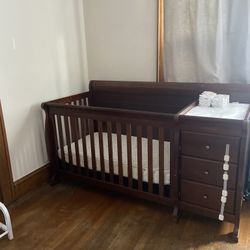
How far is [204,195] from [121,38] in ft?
5.66

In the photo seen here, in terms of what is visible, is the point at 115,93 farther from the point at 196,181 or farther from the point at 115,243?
the point at 115,243

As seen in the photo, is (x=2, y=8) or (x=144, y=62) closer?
(x=2, y=8)

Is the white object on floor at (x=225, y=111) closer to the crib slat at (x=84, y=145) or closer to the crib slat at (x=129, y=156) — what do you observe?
the crib slat at (x=129, y=156)

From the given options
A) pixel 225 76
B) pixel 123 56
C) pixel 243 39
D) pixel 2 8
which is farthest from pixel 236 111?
pixel 2 8

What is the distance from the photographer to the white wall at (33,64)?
217cm

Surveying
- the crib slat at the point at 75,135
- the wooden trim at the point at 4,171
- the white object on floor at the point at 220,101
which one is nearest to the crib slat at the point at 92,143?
the crib slat at the point at 75,135

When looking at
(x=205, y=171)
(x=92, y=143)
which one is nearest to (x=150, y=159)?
(x=205, y=171)

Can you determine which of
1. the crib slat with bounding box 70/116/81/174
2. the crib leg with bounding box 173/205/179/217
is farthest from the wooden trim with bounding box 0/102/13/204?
the crib leg with bounding box 173/205/179/217

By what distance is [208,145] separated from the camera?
174 centimetres

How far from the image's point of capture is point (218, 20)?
2174 mm

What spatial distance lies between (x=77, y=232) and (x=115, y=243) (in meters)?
0.30

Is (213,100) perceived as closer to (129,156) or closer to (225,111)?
(225,111)

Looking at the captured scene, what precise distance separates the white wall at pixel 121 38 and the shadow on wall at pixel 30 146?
0.86 m

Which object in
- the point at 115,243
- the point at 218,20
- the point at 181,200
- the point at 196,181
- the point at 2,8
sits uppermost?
the point at 2,8
